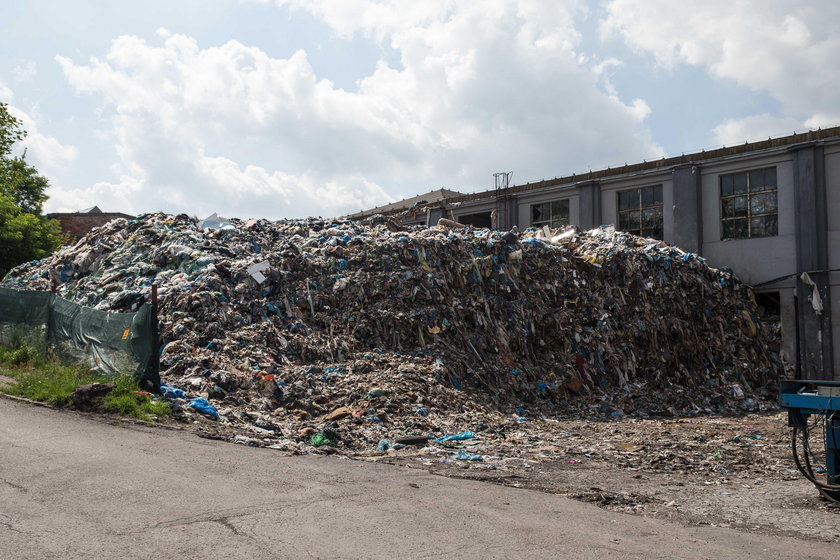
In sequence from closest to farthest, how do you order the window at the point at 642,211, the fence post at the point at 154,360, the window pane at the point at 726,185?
the fence post at the point at 154,360, the window pane at the point at 726,185, the window at the point at 642,211

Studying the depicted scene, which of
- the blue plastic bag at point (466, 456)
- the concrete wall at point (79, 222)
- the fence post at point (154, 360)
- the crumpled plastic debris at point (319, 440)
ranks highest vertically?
the concrete wall at point (79, 222)

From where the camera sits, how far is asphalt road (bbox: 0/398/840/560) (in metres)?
4.64

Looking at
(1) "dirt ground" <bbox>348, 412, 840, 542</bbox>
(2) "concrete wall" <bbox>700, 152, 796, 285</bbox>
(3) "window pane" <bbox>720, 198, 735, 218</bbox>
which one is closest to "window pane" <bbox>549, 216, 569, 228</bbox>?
(2) "concrete wall" <bbox>700, 152, 796, 285</bbox>

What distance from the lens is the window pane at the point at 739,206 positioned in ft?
68.4

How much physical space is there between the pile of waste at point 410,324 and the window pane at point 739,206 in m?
2.24

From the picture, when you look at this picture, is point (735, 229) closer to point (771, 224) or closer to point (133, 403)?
point (771, 224)

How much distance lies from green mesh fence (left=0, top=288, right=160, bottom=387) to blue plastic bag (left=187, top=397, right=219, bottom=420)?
732 mm

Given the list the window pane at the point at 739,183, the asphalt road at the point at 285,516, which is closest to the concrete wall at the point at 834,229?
the window pane at the point at 739,183

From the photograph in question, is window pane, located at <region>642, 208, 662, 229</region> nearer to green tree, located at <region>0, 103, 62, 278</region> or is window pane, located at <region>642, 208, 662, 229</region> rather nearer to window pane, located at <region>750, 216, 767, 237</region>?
window pane, located at <region>750, 216, 767, 237</region>

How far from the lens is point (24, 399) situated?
10.3 m

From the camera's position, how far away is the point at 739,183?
2094 centimetres

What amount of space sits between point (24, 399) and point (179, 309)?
12.5 ft

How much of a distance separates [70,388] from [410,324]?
6.36m

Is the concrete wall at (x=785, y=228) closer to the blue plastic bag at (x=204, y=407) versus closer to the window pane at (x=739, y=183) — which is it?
the window pane at (x=739, y=183)
